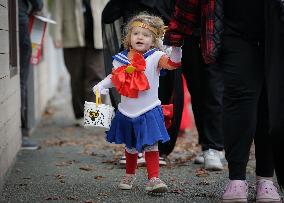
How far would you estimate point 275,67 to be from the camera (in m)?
3.98

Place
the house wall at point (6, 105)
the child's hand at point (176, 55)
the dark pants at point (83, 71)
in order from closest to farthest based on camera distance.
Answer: the child's hand at point (176, 55) < the house wall at point (6, 105) < the dark pants at point (83, 71)

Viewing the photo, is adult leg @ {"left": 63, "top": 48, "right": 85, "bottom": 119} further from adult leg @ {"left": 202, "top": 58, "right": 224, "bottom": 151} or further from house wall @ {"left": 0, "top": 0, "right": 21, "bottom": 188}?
adult leg @ {"left": 202, "top": 58, "right": 224, "bottom": 151}

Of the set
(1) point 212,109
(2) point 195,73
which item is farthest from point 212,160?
(2) point 195,73

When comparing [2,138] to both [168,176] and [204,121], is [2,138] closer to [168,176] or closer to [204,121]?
[168,176]

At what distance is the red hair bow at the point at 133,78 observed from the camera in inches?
184

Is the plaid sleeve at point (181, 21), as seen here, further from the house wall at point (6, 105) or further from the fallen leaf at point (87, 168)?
the fallen leaf at point (87, 168)

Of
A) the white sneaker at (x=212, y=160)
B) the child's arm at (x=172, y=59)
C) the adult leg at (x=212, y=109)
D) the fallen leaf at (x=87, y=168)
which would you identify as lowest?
the fallen leaf at (x=87, y=168)

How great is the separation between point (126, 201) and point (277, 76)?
1254 millimetres

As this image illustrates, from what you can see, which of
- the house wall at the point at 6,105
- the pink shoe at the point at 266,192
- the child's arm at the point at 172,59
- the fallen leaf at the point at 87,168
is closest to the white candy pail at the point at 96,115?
the child's arm at the point at 172,59

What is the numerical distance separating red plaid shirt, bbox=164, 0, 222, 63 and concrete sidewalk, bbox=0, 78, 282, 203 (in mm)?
1001

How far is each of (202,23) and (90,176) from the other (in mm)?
1751

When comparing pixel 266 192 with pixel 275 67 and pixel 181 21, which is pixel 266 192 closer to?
pixel 275 67

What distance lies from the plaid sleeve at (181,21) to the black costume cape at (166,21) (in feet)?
4.96

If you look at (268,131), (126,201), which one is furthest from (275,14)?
(126,201)
